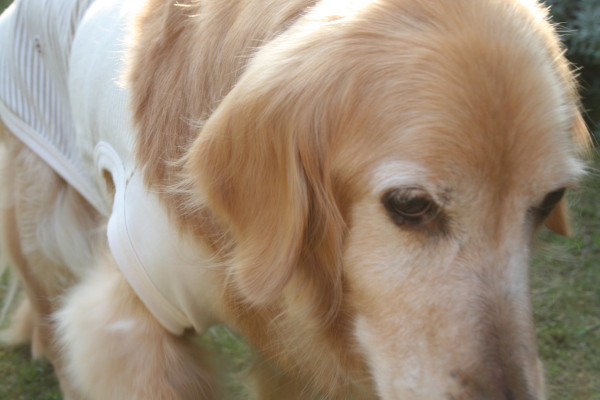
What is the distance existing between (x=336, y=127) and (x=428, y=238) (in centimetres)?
37

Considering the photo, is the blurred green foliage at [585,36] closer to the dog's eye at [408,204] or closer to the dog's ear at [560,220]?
the dog's ear at [560,220]

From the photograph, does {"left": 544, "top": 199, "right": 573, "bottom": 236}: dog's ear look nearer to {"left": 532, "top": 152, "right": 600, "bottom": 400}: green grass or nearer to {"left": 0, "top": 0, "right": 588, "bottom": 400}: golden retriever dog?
{"left": 0, "top": 0, "right": 588, "bottom": 400}: golden retriever dog

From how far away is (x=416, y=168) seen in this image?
1.66 m

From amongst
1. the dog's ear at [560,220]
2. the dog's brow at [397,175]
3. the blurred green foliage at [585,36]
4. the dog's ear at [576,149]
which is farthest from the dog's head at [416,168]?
the blurred green foliage at [585,36]

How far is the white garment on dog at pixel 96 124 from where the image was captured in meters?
2.23

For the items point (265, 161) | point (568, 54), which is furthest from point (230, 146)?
point (568, 54)

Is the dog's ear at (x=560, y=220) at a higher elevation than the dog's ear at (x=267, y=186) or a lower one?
lower

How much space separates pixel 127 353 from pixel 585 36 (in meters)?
3.05

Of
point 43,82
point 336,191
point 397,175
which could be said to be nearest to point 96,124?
point 43,82

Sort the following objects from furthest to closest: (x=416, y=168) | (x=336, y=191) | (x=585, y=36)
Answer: (x=585, y=36), (x=336, y=191), (x=416, y=168)

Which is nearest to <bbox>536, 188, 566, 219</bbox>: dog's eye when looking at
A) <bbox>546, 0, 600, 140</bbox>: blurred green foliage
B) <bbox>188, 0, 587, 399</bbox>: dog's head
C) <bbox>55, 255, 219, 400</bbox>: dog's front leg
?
<bbox>188, 0, 587, 399</bbox>: dog's head

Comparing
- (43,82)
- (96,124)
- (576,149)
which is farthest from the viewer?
(43,82)

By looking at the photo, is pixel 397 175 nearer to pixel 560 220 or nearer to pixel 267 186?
pixel 267 186

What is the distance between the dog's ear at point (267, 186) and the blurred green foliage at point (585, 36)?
8.04 feet
